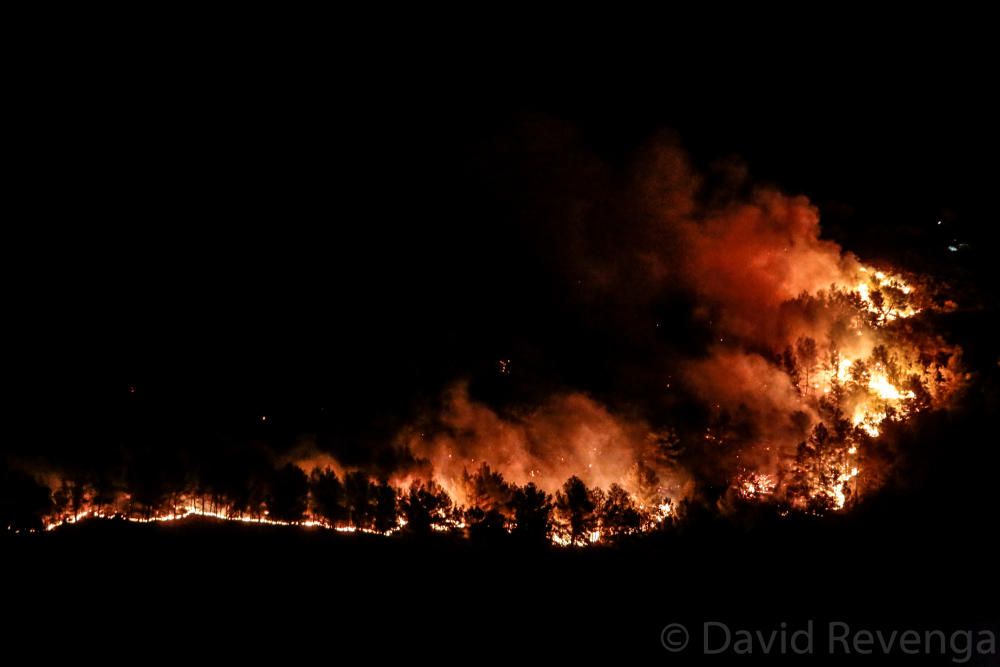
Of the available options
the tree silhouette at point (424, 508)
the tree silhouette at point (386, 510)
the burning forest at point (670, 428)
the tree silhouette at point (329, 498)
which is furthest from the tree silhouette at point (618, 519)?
the tree silhouette at point (329, 498)

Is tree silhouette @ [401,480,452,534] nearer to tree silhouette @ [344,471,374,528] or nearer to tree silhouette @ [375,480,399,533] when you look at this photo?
tree silhouette @ [375,480,399,533]

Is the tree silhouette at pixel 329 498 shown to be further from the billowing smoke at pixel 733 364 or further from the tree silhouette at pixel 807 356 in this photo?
the tree silhouette at pixel 807 356

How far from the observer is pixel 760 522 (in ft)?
33.7

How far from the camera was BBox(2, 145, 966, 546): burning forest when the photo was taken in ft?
36.3

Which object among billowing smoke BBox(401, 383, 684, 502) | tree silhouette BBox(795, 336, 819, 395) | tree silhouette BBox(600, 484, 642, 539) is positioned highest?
tree silhouette BBox(795, 336, 819, 395)

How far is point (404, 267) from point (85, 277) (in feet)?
A: 20.8

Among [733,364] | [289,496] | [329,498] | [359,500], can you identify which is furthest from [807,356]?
[289,496]

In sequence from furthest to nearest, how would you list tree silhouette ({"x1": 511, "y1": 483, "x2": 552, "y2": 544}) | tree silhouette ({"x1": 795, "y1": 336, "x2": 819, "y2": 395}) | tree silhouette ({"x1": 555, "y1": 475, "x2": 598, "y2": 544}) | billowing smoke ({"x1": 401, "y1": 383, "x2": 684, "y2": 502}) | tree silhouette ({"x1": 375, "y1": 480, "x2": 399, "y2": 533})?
tree silhouette ({"x1": 795, "y1": 336, "x2": 819, "y2": 395})
billowing smoke ({"x1": 401, "y1": 383, "x2": 684, "y2": 502})
tree silhouette ({"x1": 375, "y1": 480, "x2": 399, "y2": 533})
tree silhouette ({"x1": 555, "y1": 475, "x2": 598, "y2": 544})
tree silhouette ({"x1": 511, "y1": 483, "x2": 552, "y2": 544})

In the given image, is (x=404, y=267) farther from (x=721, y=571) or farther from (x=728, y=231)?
(x=721, y=571)

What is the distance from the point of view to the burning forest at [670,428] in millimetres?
11078

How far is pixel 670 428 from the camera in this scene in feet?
42.6

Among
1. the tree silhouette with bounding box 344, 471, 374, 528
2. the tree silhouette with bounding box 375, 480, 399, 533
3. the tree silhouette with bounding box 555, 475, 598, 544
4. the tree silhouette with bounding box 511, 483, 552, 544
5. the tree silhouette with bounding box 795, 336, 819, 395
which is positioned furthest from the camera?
the tree silhouette with bounding box 795, 336, 819, 395

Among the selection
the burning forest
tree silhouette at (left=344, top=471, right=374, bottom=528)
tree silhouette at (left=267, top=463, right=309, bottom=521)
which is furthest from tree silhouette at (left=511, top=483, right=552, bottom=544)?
tree silhouette at (left=267, top=463, right=309, bottom=521)

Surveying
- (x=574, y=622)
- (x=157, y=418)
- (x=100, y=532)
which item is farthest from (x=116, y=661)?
(x=157, y=418)
